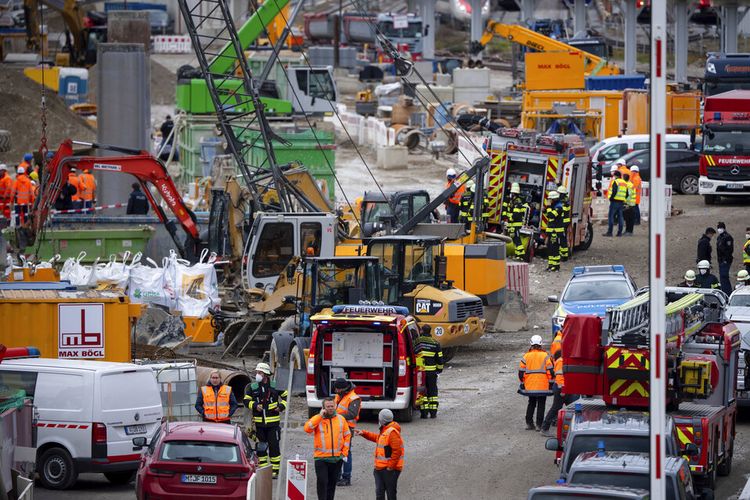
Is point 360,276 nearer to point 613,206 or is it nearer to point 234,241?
point 234,241

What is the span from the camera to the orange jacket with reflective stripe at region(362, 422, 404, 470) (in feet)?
51.5

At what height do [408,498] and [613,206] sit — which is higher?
[613,206]

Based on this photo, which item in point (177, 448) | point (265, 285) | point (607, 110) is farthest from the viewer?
point (607, 110)

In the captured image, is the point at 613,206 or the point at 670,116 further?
the point at 670,116

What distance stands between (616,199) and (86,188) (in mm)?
13963

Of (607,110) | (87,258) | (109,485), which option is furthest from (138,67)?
(109,485)

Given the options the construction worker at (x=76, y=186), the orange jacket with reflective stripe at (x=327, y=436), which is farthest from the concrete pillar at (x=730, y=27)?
the orange jacket with reflective stripe at (x=327, y=436)

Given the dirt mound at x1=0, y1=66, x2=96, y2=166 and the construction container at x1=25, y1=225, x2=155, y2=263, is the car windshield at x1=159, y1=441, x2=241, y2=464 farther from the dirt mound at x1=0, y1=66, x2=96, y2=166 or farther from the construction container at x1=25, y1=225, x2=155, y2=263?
the dirt mound at x1=0, y1=66, x2=96, y2=166

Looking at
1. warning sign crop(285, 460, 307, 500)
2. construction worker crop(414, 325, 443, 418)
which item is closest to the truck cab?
construction worker crop(414, 325, 443, 418)

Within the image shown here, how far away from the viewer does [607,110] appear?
49.6 metres

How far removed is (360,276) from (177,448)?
27.5ft

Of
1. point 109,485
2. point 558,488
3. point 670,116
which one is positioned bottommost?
point 109,485

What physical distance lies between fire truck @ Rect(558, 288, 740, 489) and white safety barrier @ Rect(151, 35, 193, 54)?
76338mm

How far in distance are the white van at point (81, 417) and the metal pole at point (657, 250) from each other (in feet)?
28.6
